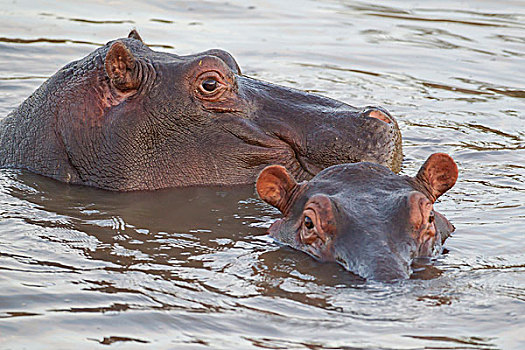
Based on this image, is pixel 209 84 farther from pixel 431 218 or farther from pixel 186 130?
pixel 431 218

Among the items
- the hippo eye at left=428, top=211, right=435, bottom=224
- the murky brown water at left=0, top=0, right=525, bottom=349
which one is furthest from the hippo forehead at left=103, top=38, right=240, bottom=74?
the hippo eye at left=428, top=211, right=435, bottom=224

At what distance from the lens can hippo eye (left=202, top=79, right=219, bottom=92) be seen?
819cm

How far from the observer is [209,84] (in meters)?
8.18

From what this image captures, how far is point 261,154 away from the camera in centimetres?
820

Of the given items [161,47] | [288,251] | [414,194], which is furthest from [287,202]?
[161,47]

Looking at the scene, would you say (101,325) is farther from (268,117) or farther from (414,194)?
(268,117)

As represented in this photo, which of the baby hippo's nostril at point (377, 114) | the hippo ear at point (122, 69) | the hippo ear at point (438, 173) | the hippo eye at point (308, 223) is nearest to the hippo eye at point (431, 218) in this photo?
the hippo ear at point (438, 173)

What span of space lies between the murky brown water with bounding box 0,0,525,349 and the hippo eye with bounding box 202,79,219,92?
0.89m

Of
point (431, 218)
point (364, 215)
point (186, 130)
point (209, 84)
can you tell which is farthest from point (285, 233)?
point (209, 84)

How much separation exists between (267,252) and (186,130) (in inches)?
75.8

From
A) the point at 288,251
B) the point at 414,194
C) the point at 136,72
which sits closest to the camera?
the point at 414,194

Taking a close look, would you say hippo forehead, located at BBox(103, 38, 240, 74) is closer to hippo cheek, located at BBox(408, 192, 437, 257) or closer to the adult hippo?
the adult hippo

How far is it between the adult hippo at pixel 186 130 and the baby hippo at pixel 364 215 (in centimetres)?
126

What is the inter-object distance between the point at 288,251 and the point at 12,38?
9.05m
